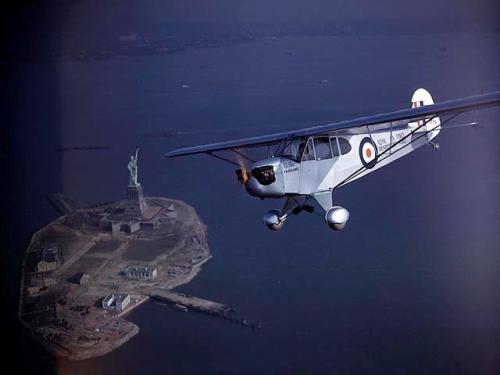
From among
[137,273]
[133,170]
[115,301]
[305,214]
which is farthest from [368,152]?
[133,170]

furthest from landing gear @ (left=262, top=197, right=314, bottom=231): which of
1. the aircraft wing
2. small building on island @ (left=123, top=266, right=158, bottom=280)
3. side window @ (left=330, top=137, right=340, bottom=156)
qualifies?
small building on island @ (left=123, top=266, right=158, bottom=280)

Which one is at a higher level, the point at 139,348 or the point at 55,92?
the point at 55,92

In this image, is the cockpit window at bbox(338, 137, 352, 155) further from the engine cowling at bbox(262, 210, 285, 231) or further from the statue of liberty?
the statue of liberty

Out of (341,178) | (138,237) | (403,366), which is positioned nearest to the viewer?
(341,178)

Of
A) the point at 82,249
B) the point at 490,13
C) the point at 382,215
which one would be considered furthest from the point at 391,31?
the point at 82,249

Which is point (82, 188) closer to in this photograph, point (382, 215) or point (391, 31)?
point (382, 215)

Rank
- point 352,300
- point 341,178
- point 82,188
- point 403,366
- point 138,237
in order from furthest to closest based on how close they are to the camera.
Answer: point 82,188 → point 138,237 → point 352,300 → point 403,366 → point 341,178
